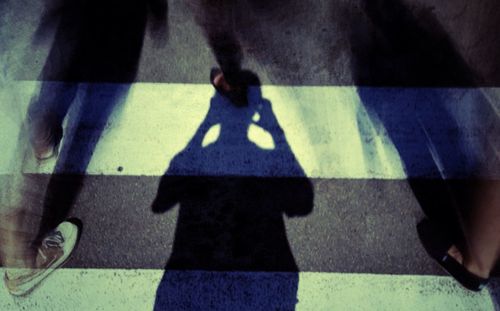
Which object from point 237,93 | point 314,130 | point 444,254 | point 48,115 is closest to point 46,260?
point 48,115

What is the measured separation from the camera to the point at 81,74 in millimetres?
3648

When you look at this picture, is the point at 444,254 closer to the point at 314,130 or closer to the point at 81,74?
the point at 314,130

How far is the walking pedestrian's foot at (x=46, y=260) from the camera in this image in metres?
3.06

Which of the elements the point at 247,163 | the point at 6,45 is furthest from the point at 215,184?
the point at 6,45

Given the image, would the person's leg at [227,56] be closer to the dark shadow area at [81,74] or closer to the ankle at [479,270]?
the dark shadow area at [81,74]

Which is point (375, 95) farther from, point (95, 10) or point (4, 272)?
point (4, 272)

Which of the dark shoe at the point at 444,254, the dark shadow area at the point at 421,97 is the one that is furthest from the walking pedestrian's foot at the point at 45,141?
the dark shoe at the point at 444,254

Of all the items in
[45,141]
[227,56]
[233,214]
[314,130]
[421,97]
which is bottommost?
[233,214]

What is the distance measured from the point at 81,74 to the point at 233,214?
6.58 feet

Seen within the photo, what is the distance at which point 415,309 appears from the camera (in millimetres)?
2910

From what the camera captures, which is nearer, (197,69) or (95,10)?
(197,69)

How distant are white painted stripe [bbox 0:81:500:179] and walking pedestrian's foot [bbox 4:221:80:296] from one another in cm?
56

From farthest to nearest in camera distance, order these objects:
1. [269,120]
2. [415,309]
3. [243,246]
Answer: [269,120] < [243,246] < [415,309]

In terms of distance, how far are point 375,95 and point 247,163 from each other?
1.32 metres
